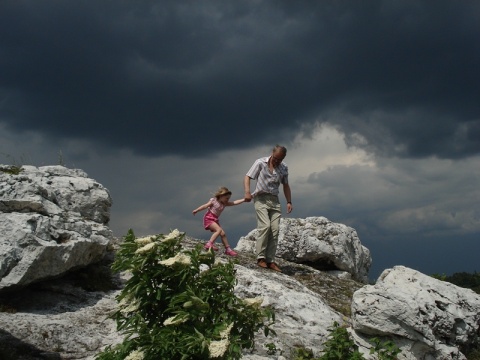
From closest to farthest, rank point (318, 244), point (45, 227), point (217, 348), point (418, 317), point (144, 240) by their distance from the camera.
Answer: point (217, 348) < point (144, 240) < point (418, 317) < point (45, 227) < point (318, 244)

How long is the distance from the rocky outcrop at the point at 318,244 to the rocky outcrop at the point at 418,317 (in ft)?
20.3

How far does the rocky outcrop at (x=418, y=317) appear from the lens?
34.7 feet

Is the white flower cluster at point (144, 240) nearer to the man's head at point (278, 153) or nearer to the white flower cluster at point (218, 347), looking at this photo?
the white flower cluster at point (218, 347)

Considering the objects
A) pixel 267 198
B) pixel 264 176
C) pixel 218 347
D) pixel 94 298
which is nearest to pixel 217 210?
pixel 267 198

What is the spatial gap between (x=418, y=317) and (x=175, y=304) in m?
5.74

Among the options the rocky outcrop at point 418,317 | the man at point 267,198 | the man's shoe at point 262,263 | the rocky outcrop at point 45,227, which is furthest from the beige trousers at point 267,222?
the rocky outcrop at point 45,227

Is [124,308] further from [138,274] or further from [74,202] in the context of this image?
[74,202]

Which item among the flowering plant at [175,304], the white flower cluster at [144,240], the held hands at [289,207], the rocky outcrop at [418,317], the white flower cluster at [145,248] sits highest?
the held hands at [289,207]

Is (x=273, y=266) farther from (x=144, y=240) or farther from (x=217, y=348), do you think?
(x=217, y=348)

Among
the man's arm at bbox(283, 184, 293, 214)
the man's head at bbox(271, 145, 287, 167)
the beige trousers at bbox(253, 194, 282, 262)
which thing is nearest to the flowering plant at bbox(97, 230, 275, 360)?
the beige trousers at bbox(253, 194, 282, 262)

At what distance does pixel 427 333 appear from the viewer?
35.0 feet

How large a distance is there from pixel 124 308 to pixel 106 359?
729 millimetres

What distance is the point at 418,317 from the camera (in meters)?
10.7

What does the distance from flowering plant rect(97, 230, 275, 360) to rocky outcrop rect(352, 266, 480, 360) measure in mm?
3888
